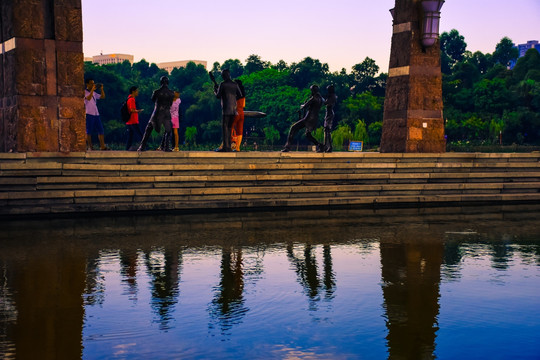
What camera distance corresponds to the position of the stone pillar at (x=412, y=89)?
17.5m

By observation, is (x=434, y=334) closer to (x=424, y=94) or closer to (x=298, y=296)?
(x=298, y=296)

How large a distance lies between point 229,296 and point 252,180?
323 inches

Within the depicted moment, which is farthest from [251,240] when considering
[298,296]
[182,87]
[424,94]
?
[182,87]

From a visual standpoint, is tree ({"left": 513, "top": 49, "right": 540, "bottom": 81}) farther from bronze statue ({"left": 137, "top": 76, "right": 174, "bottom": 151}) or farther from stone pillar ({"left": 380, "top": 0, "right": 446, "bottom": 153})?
bronze statue ({"left": 137, "top": 76, "right": 174, "bottom": 151})

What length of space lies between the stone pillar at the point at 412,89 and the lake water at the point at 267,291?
6.03 meters

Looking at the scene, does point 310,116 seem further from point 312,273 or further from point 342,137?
point 342,137

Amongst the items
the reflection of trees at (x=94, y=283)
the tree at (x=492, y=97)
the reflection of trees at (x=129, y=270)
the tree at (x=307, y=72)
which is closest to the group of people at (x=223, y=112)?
the reflection of trees at (x=129, y=270)

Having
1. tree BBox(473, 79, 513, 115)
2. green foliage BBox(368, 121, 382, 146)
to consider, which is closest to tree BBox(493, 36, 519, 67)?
tree BBox(473, 79, 513, 115)

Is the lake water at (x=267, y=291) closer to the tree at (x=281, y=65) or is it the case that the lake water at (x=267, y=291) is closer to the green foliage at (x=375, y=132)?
the green foliage at (x=375, y=132)

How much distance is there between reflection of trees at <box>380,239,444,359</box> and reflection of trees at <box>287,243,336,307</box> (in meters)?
0.59

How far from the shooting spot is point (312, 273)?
7.93 metres

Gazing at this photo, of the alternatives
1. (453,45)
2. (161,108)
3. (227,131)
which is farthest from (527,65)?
(161,108)

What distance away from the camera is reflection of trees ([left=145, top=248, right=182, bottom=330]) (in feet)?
20.2

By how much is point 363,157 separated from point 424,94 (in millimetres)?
2780
